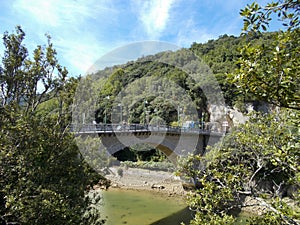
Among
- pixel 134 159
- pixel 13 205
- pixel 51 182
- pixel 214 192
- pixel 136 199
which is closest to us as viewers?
pixel 13 205

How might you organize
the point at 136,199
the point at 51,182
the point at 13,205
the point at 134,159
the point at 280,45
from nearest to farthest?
the point at 280,45 < the point at 13,205 < the point at 51,182 < the point at 136,199 < the point at 134,159

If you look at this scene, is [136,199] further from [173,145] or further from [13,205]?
[13,205]

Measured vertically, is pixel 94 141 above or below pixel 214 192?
above

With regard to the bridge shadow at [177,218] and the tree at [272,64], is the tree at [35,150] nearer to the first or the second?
the tree at [272,64]

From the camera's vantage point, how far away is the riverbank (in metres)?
18.5

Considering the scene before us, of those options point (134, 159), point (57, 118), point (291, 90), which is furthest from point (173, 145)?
point (291, 90)

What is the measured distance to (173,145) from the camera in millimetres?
17797

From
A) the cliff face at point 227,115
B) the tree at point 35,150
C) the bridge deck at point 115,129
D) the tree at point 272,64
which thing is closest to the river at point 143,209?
the bridge deck at point 115,129

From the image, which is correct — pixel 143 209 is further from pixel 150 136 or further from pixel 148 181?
pixel 148 181

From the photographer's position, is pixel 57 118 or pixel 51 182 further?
pixel 57 118

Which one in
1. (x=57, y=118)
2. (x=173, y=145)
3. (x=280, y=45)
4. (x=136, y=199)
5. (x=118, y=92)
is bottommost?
(x=136, y=199)

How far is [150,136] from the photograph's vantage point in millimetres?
15391

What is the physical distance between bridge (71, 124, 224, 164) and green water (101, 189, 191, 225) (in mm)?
3355

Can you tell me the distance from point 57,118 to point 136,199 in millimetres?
11705
